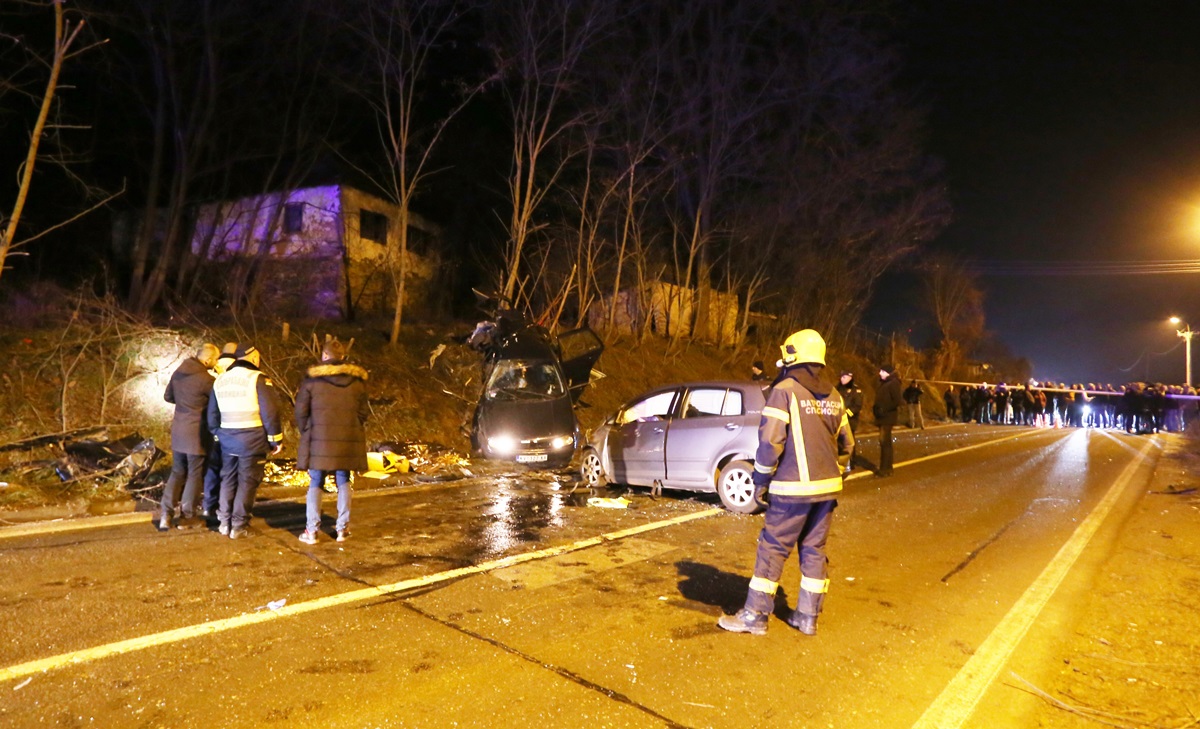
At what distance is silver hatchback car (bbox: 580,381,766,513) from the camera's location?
8.81 m

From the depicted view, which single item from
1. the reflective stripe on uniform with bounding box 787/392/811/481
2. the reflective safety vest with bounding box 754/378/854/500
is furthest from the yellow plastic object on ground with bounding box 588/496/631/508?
the reflective stripe on uniform with bounding box 787/392/811/481

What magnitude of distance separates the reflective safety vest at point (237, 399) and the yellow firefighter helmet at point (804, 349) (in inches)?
191

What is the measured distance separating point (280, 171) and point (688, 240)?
13.7 meters

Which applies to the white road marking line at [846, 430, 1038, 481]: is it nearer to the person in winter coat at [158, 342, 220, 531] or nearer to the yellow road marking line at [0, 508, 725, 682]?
the yellow road marking line at [0, 508, 725, 682]

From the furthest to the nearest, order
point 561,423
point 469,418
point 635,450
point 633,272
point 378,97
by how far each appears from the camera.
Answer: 1. point 633,272
2. point 378,97
3. point 469,418
4. point 561,423
5. point 635,450

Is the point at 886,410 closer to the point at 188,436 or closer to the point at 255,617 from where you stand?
the point at 188,436

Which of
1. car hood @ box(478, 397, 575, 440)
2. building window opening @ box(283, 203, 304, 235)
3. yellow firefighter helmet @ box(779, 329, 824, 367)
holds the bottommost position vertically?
car hood @ box(478, 397, 575, 440)

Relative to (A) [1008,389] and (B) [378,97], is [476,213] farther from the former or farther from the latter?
(A) [1008,389]

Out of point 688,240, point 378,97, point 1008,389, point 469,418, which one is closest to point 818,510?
point 469,418

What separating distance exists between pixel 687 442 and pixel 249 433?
200 inches

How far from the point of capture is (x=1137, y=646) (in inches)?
188

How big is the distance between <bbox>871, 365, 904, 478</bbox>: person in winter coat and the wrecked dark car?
5210 millimetres

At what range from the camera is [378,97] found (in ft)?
59.6

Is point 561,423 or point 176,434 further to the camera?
point 561,423
